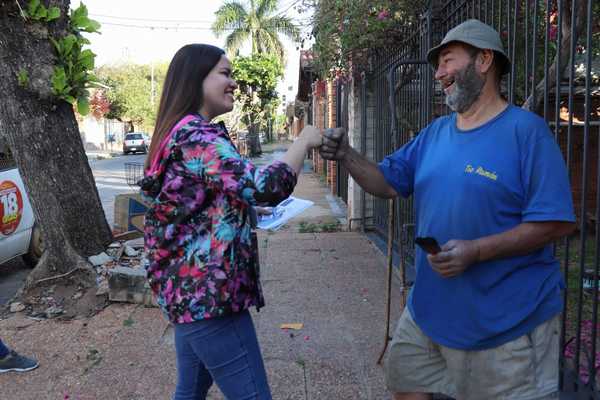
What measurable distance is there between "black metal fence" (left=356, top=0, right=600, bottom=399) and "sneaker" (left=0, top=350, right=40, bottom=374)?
8.99 ft

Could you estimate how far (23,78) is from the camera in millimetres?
5797

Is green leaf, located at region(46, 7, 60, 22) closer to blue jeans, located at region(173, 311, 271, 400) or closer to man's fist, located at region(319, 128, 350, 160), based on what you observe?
man's fist, located at region(319, 128, 350, 160)

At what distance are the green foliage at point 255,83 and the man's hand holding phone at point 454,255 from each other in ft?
87.0

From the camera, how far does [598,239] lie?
111 inches

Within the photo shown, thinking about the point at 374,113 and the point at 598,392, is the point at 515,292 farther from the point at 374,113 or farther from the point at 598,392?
the point at 374,113

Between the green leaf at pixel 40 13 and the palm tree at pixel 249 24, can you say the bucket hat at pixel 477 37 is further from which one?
Result: the palm tree at pixel 249 24

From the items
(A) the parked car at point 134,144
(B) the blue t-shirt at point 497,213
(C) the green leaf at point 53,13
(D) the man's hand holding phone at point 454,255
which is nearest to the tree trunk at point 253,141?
(A) the parked car at point 134,144

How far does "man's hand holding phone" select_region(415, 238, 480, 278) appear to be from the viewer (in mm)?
2047

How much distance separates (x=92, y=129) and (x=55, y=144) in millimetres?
53224

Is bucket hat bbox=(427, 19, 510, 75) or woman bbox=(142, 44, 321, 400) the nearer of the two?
woman bbox=(142, 44, 321, 400)

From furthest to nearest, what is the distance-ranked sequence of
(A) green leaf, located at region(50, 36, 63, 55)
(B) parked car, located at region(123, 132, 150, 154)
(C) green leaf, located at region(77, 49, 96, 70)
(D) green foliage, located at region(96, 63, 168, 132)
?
1. (D) green foliage, located at region(96, 63, 168, 132)
2. (B) parked car, located at region(123, 132, 150, 154)
3. (C) green leaf, located at region(77, 49, 96, 70)
4. (A) green leaf, located at region(50, 36, 63, 55)

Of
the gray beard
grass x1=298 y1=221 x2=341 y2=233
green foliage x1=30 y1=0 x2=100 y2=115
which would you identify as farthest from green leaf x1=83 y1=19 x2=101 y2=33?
the gray beard

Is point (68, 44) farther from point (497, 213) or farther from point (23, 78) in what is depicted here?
point (497, 213)

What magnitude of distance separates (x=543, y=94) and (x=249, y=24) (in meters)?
34.8
